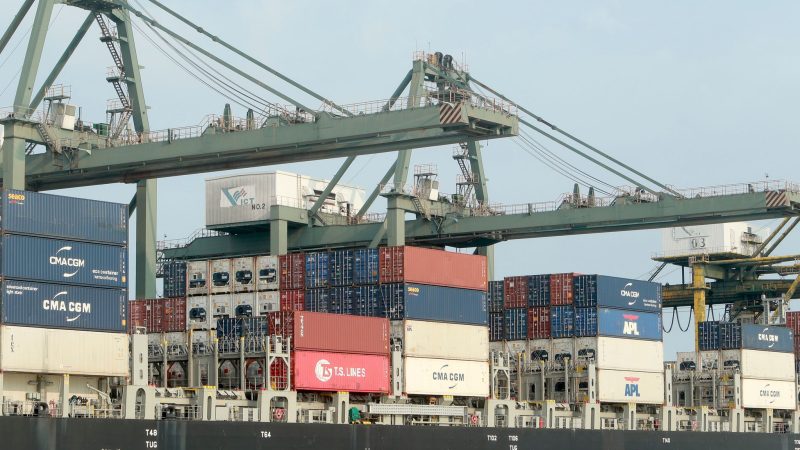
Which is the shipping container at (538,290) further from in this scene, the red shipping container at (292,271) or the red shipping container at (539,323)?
the red shipping container at (292,271)

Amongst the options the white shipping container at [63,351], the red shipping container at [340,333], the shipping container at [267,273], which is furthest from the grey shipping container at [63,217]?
the shipping container at [267,273]

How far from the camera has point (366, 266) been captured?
58.0 m

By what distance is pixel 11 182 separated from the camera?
180 feet

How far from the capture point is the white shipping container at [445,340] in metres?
55.9

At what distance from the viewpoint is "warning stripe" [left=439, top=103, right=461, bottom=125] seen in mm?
A: 50344

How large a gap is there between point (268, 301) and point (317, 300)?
7.98 ft

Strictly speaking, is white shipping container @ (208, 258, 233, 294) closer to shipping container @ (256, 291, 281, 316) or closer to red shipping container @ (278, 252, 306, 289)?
shipping container @ (256, 291, 281, 316)

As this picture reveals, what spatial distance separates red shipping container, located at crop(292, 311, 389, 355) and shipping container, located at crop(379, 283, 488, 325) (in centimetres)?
166

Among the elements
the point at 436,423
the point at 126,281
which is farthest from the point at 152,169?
the point at 436,423

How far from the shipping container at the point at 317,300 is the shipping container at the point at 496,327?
11.4 m

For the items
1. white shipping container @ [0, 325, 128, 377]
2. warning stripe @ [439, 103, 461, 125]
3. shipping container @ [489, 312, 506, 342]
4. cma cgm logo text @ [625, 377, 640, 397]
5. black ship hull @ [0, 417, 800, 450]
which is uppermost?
warning stripe @ [439, 103, 461, 125]

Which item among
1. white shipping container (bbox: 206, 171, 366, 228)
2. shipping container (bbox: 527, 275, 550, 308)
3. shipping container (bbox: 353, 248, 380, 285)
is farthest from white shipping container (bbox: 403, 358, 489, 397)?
white shipping container (bbox: 206, 171, 366, 228)

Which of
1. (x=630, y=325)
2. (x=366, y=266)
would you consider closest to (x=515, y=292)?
(x=630, y=325)

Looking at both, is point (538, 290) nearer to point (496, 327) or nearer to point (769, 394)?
point (496, 327)
